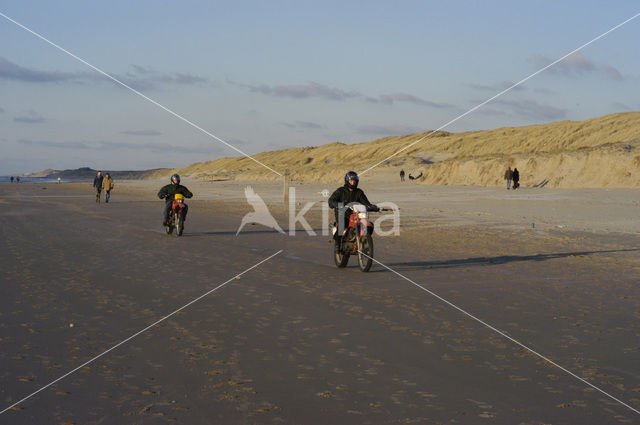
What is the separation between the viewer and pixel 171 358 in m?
6.34

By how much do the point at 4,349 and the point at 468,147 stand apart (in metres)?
101

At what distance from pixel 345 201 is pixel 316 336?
6.15 metres

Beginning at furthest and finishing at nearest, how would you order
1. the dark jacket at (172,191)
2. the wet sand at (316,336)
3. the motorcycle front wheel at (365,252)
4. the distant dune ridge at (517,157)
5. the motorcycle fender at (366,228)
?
the distant dune ridge at (517,157) → the dark jacket at (172,191) → the motorcycle fender at (366,228) → the motorcycle front wheel at (365,252) → the wet sand at (316,336)

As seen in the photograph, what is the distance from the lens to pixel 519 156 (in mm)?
62562

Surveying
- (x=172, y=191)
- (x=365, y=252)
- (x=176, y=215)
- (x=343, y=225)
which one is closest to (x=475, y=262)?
(x=365, y=252)

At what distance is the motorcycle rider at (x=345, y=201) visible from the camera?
13078mm

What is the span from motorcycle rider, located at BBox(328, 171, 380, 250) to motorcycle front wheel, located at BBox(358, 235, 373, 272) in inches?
24.6

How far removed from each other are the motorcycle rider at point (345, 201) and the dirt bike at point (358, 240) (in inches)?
2.8

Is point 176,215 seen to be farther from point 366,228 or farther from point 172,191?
point 366,228

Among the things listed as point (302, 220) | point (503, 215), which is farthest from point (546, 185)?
point (302, 220)

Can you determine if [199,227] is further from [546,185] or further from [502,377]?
[546,185]

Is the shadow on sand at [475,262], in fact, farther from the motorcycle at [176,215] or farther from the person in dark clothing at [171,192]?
the person in dark clothing at [171,192]

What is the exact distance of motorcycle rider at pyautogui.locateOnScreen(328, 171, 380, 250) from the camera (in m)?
13.1

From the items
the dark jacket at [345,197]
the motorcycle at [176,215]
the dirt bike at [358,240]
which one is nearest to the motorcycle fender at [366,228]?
the dirt bike at [358,240]
